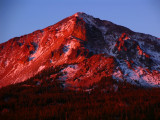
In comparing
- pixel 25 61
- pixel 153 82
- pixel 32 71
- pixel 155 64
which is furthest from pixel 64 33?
pixel 153 82

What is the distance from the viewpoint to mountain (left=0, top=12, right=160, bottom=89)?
78.0ft

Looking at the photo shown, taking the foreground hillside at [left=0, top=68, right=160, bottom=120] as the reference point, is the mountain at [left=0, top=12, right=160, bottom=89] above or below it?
above

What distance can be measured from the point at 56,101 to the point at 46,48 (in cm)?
2948

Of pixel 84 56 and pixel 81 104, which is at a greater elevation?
pixel 84 56

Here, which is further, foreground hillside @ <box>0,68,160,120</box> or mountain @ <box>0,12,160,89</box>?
mountain @ <box>0,12,160,89</box>

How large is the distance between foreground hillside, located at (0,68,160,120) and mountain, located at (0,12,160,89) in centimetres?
256

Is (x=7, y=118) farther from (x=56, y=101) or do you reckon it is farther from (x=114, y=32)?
(x=114, y=32)

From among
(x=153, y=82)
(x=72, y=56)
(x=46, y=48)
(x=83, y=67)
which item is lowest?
(x=153, y=82)

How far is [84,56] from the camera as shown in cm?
3145

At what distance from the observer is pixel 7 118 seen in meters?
9.48

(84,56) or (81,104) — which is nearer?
(81,104)

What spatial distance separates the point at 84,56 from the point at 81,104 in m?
19.5

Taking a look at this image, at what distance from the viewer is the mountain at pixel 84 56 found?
2377 cm

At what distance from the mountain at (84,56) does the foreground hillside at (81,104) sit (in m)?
2.56
